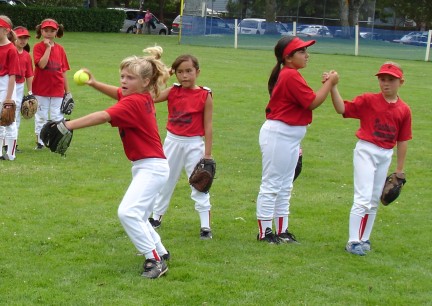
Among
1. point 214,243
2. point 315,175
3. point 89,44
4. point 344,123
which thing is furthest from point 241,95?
point 89,44

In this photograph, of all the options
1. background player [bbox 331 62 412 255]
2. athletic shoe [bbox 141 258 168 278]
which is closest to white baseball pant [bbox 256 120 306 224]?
background player [bbox 331 62 412 255]

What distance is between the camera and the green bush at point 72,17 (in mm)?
43938

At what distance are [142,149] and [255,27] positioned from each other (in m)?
40.5

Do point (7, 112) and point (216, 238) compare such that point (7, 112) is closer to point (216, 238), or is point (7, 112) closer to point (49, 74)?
point (49, 74)

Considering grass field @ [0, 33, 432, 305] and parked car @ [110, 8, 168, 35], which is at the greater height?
grass field @ [0, 33, 432, 305]

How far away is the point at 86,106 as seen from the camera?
56.4ft

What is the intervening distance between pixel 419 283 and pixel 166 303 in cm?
216

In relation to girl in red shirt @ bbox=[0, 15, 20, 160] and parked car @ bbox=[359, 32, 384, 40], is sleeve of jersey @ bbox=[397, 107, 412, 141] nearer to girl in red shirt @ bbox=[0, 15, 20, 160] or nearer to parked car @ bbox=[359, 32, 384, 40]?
girl in red shirt @ bbox=[0, 15, 20, 160]

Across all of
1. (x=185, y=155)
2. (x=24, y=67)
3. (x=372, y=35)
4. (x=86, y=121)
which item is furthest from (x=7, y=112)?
(x=372, y=35)

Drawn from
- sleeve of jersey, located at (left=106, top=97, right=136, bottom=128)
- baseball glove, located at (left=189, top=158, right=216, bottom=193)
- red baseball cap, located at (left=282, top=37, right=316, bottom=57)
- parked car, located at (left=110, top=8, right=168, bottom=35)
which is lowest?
parked car, located at (left=110, top=8, right=168, bottom=35)

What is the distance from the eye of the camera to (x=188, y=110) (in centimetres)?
778

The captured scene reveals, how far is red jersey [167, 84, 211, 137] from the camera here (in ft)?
25.5

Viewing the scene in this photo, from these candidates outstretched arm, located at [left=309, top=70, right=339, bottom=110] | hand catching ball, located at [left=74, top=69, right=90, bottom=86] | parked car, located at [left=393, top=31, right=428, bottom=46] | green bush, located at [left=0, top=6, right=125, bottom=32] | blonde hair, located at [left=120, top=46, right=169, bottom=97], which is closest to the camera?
hand catching ball, located at [left=74, top=69, right=90, bottom=86]

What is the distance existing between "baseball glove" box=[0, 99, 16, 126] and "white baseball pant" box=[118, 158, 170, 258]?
4.76 metres
